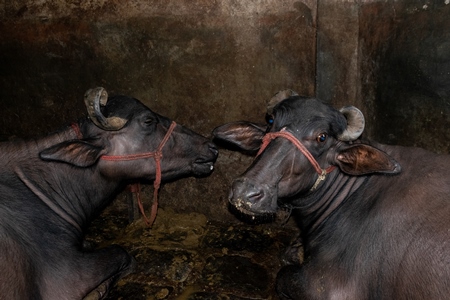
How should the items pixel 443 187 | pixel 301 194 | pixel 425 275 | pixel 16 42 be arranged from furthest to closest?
pixel 16 42 < pixel 301 194 < pixel 443 187 < pixel 425 275

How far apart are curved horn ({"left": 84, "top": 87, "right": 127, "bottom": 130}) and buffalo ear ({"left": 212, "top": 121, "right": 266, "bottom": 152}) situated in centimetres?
95

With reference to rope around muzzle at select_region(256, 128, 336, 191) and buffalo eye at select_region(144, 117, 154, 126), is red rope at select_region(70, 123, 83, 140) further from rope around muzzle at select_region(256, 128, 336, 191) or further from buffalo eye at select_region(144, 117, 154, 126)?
rope around muzzle at select_region(256, 128, 336, 191)

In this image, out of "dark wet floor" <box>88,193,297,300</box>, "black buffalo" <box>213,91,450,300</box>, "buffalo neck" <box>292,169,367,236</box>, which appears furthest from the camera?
"dark wet floor" <box>88,193,297,300</box>

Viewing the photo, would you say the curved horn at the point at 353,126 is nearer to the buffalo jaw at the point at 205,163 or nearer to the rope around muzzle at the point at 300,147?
the rope around muzzle at the point at 300,147

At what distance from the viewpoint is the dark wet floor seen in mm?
4258

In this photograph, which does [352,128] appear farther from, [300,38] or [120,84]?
[120,84]

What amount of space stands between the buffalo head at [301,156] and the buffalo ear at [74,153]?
1541 millimetres

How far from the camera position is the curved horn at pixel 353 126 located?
3676 mm

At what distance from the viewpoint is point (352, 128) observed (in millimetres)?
3711

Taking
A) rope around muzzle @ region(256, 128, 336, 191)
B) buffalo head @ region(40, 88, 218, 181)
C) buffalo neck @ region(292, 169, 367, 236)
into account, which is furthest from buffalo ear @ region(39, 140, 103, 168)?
buffalo neck @ region(292, 169, 367, 236)

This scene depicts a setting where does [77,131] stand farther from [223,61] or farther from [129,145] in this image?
[223,61]

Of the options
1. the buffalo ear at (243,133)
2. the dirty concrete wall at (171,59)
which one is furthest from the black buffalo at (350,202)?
the dirty concrete wall at (171,59)

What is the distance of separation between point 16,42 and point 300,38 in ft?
12.5

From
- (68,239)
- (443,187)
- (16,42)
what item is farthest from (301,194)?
(16,42)
